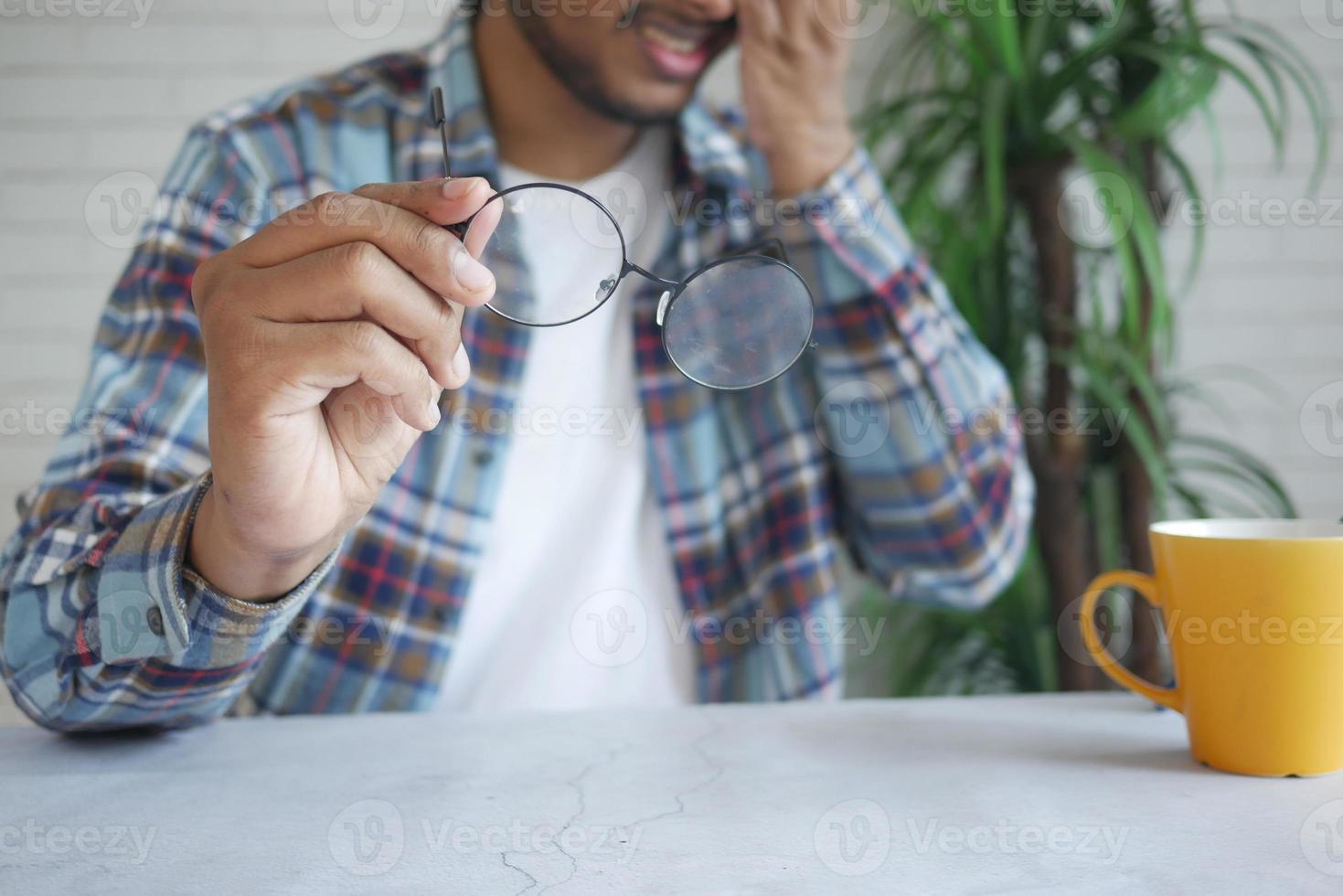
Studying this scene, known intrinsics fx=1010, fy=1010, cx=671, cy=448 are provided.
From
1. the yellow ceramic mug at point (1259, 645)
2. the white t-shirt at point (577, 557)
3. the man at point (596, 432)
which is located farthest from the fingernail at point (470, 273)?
the white t-shirt at point (577, 557)

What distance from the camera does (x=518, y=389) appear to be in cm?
110

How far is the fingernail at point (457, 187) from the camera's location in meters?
0.50

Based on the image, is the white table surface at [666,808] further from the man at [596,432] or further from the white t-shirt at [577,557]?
the white t-shirt at [577,557]

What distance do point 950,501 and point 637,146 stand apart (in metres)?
0.57

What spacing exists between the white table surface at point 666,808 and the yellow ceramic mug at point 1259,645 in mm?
19

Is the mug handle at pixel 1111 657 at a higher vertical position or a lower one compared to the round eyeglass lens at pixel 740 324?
lower

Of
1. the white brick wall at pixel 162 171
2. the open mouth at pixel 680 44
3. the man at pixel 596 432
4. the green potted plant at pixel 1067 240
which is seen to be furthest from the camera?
the white brick wall at pixel 162 171

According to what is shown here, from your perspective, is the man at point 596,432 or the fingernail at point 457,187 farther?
the man at point 596,432

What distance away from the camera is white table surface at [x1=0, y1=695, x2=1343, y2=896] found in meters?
0.44

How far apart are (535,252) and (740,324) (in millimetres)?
132

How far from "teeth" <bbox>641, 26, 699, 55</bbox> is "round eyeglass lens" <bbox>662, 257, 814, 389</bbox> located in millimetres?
543

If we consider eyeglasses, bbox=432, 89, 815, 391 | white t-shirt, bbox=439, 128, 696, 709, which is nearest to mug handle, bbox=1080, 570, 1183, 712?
eyeglasses, bbox=432, 89, 815, 391

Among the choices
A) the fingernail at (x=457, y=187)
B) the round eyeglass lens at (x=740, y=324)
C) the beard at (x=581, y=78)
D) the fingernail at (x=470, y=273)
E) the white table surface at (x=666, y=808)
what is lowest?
the white table surface at (x=666, y=808)

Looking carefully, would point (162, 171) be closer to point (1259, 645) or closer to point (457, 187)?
point (457, 187)
